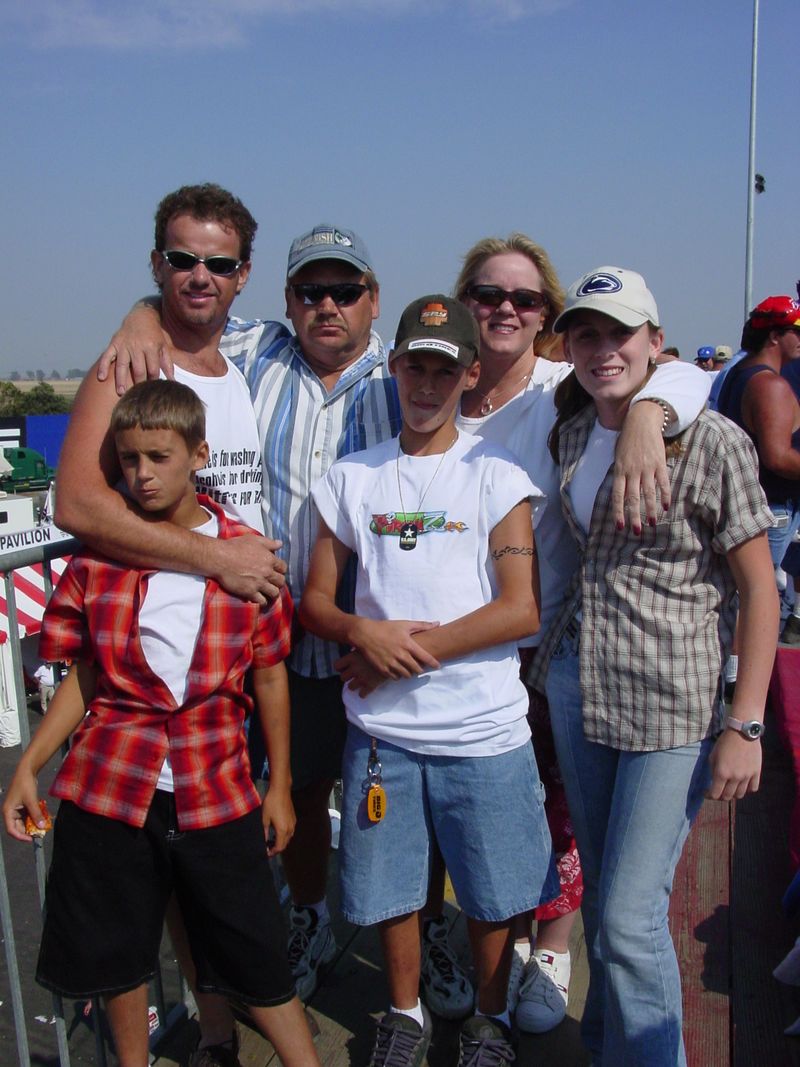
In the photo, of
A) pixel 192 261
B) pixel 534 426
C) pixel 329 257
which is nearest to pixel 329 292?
pixel 329 257

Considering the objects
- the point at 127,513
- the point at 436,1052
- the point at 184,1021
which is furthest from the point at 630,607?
the point at 184,1021

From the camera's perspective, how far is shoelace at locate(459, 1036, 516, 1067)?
234 cm

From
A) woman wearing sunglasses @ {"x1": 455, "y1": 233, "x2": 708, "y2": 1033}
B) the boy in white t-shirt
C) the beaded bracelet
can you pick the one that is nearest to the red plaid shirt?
the boy in white t-shirt

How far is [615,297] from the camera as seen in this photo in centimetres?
212

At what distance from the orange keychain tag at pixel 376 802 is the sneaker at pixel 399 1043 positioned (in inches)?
23.9

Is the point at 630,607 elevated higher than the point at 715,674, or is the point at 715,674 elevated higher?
the point at 630,607

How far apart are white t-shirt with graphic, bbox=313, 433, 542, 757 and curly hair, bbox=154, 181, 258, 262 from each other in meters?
0.88

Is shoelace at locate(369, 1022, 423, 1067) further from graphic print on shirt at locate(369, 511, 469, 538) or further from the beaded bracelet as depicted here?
the beaded bracelet

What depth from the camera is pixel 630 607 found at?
6.98 ft

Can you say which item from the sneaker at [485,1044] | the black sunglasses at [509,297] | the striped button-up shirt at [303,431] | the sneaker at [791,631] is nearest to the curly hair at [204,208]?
the striped button-up shirt at [303,431]

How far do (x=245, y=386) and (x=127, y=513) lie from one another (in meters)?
0.67

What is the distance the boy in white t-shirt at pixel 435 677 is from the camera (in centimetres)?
226

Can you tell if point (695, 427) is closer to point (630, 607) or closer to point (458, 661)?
point (630, 607)

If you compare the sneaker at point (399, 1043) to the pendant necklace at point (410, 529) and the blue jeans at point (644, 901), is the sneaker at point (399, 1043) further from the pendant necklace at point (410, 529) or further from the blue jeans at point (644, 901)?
the pendant necklace at point (410, 529)
